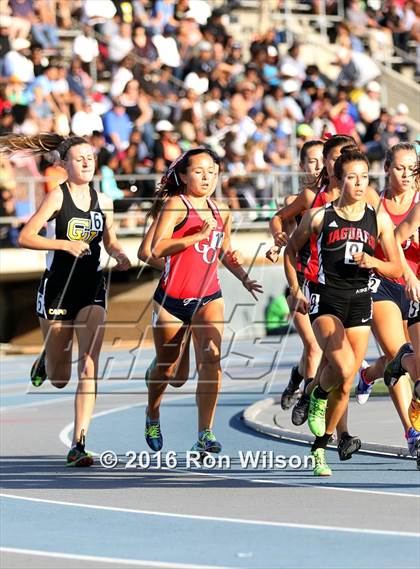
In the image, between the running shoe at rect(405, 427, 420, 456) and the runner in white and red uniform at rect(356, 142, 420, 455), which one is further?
the runner in white and red uniform at rect(356, 142, 420, 455)

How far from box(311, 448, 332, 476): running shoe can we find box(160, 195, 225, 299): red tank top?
54.9 inches

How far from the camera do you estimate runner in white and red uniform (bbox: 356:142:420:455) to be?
35.0 ft

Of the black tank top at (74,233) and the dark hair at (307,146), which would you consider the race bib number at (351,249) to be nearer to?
the black tank top at (74,233)

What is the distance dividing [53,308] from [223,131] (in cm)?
1379

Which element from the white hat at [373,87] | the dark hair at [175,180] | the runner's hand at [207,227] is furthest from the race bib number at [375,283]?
the white hat at [373,87]

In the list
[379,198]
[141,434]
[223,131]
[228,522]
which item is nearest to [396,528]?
[228,522]

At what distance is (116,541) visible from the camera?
27.8 feet

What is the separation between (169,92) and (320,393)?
1553 cm

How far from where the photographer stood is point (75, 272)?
1130 cm

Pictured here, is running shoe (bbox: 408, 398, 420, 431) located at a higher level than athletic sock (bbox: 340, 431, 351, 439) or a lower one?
higher

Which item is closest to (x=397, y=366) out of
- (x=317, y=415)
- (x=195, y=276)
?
(x=317, y=415)

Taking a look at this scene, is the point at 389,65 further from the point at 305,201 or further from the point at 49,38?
the point at 305,201

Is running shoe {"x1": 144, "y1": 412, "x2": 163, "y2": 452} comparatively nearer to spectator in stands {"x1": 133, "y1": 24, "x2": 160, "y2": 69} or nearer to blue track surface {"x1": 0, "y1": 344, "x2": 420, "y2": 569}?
blue track surface {"x1": 0, "y1": 344, "x2": 420, "y2": 569}

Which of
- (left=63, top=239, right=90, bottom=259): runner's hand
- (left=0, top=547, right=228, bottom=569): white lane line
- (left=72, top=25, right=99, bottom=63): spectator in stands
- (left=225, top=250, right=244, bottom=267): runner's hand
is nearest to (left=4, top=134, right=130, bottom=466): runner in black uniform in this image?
(left=63, top=239, right=90, bottom=259): runner's hand
